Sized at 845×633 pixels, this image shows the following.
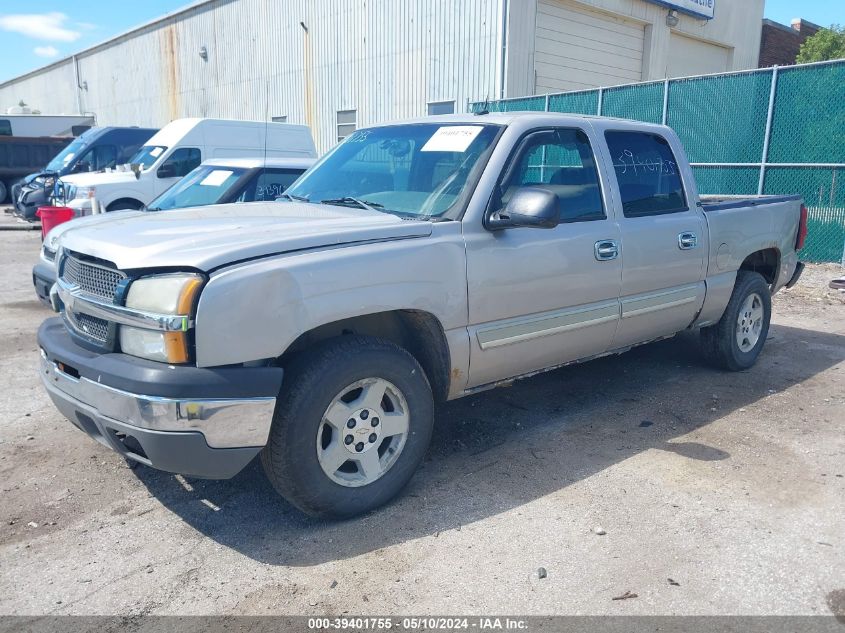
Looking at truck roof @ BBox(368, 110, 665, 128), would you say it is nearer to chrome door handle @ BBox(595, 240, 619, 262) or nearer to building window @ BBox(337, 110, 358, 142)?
chrome door handle @ BBox(595, 240, 619, 262)

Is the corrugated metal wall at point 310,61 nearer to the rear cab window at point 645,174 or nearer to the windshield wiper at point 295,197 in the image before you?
the rear cab window at point 645,174

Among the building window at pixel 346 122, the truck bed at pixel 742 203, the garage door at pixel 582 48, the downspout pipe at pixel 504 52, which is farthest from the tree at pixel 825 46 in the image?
the truck bed at pixel 742 203

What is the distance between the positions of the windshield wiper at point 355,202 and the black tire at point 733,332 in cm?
323

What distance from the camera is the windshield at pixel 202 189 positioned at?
26.4 feet

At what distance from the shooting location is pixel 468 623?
8.94 ft

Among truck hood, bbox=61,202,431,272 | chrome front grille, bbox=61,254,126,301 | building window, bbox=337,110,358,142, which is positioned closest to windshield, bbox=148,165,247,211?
truck hood, bbox=61,202,431,272

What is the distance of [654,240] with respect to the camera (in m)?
4.74

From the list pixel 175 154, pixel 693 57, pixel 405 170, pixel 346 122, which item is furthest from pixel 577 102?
pixel 405 170

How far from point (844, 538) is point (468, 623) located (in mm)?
1943

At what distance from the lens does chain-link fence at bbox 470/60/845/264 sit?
1032 centimetres

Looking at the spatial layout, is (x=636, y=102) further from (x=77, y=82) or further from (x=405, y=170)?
(x=77, y=82)

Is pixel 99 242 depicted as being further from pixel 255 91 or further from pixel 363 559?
pixel 255 91

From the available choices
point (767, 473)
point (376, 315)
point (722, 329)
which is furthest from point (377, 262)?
point (722, 329)

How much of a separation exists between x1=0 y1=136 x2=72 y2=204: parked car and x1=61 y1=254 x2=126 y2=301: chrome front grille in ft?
72.0
